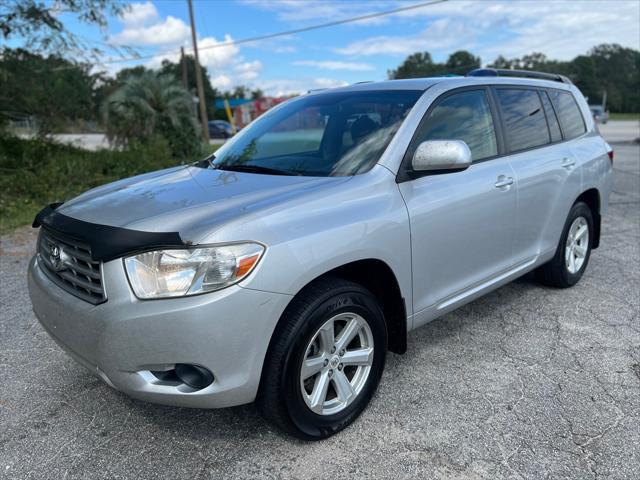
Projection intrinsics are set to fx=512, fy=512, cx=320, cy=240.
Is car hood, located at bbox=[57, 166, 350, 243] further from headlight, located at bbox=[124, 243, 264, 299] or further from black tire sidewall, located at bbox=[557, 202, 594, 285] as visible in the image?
black tire sidewall, located at bbox=[557, 202, 594, 285]

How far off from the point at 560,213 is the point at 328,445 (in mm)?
2703

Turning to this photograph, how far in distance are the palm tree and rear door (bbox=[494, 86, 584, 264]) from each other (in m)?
11.5

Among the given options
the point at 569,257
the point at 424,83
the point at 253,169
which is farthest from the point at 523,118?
the point at 253,169

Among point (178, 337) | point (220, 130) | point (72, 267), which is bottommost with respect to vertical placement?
point (178, 337)

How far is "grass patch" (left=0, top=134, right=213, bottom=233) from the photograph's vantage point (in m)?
8.25

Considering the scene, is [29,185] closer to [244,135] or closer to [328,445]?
[244,135]

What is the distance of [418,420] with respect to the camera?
2.67 m

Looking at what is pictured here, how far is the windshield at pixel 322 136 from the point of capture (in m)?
2.87

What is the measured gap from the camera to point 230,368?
2109 mm

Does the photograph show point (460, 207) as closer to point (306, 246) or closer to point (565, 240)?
point (306, 246)

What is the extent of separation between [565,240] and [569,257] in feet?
0.83

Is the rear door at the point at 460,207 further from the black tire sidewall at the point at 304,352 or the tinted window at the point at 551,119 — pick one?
the tinted window at the point at 551,119

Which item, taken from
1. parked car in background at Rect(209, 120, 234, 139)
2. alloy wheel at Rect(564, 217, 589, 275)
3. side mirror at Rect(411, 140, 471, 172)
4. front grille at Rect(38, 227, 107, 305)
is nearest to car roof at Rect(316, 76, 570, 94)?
side mirror at Rect(411, 140, 471, 172)

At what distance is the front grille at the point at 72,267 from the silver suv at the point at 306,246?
0.01 m
